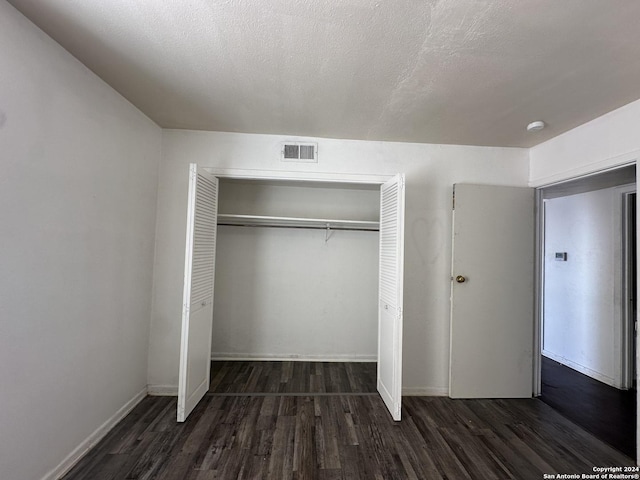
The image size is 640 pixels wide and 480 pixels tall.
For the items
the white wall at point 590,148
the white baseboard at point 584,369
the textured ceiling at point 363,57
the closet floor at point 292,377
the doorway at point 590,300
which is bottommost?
the closet floor at point 292,377

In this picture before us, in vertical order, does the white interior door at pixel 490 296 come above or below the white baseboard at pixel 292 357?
above

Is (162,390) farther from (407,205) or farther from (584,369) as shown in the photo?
(584,369)

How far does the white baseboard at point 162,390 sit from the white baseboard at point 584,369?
4563 millimetres

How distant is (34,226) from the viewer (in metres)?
1.44

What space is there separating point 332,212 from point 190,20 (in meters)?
2.36

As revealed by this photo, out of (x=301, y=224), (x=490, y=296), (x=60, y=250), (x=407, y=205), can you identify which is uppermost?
(x=407, y=205)

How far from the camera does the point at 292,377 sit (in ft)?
9.61

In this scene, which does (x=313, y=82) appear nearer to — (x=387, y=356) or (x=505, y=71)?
(x=505, y=71)

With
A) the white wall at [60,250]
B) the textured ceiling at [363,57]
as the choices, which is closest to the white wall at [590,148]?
the textured ceiling at [363,57]

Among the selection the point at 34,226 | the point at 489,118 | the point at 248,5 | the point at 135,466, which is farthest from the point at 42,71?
the point at 489,118

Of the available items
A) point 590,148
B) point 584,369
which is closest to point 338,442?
point 590,148

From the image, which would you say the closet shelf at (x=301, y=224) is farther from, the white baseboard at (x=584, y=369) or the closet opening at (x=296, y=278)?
the white baseboard at (x=584, y=369)

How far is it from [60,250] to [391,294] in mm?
2331

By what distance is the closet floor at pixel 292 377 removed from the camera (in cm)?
266
